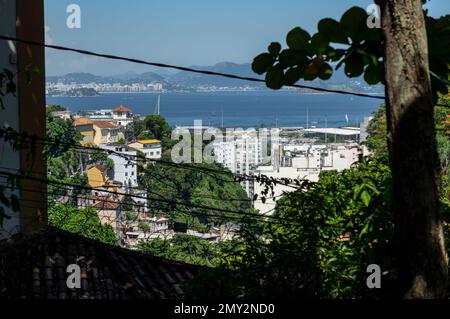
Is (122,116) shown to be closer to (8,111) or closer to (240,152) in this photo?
(240,152)

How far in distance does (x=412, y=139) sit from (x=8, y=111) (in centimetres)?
429

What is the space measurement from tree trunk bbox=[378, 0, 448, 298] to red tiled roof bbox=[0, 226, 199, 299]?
9.24 ft

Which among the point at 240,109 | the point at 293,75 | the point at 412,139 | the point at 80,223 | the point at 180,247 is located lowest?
the point at 180,247

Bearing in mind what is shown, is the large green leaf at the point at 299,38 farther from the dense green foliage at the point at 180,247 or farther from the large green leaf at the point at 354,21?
the dense green foliage at the point at 180,247

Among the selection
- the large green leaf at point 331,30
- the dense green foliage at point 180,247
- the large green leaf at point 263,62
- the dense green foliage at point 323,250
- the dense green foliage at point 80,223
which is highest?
the large green leaf at point 331,30

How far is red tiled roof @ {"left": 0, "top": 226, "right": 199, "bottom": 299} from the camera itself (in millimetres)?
5039

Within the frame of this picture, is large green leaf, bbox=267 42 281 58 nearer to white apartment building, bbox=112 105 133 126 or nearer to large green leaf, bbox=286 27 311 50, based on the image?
large green leaf, bbox=286 27 311 50

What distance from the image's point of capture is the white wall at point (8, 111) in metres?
A: 5.55

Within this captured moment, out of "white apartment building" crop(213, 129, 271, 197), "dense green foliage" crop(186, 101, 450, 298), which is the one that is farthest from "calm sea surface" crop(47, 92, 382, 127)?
"dense green foliage" crop(186, 101, 450, 298)

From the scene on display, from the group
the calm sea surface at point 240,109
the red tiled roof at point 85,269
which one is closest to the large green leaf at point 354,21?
the red tiled roof at point 85,269

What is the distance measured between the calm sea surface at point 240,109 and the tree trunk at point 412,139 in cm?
5136

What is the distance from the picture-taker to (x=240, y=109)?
12988 centimetres

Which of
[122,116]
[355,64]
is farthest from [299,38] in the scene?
[122,116]
